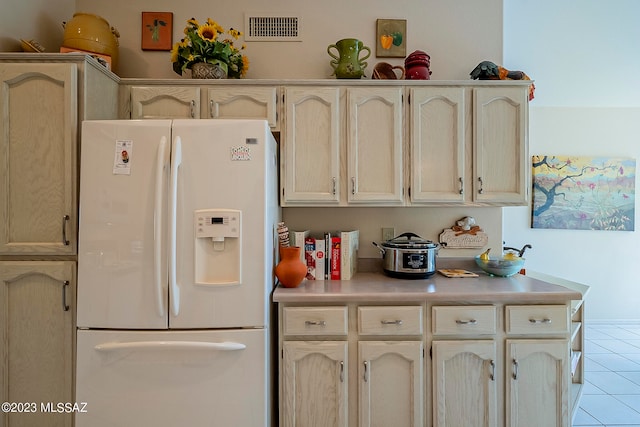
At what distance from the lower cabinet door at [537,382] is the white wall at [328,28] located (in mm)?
1737

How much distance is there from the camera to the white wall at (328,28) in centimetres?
232

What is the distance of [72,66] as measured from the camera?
163 cm

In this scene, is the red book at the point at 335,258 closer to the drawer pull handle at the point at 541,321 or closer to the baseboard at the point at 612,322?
the drawer pull handle at the point at 541,321

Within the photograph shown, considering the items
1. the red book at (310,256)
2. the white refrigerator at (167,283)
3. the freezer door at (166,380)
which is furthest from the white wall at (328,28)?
the freezer door at (166,380)

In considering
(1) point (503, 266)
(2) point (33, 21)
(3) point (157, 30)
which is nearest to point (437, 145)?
(1) point (503, 266)

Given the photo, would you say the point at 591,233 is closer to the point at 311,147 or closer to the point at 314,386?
the point at 311,147

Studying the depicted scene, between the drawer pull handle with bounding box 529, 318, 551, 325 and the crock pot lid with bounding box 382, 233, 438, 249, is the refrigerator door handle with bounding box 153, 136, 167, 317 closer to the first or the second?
the crock pot lid with bounding box 382, 233, 438, 249

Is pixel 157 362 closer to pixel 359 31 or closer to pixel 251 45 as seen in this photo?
pixel 251 45

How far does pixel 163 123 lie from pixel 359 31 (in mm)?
1524

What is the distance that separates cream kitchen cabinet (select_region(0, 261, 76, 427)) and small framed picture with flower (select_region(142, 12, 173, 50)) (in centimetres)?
153

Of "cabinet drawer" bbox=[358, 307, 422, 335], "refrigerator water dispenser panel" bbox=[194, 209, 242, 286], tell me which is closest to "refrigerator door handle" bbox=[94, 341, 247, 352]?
"refrigerator water dispenser panel" bbox=[194, 209, 242, 286]

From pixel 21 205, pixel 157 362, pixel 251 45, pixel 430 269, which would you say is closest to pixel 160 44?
pixel 251 45

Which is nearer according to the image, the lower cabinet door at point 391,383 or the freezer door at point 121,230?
the freezer door at point 121,230

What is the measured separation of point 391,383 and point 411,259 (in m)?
0.69
